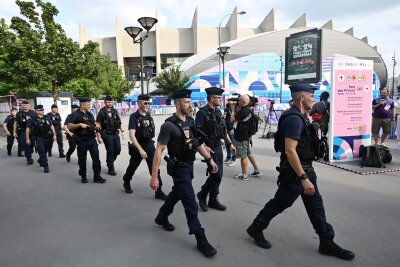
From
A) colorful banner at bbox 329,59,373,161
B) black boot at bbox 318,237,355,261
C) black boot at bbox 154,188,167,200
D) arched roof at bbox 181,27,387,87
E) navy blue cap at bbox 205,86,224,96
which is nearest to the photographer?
black boot at bbox 318,237,355,261

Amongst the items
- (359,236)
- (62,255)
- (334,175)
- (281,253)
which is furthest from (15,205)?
(334,175)

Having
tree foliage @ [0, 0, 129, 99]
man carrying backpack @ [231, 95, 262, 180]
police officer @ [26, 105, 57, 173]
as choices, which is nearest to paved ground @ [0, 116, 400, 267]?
man carrying backpack @ [231, 95, 262, 180]

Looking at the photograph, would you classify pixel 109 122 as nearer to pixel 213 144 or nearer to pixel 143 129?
pixel 143 129

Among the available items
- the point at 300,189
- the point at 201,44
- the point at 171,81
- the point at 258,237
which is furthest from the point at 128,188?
the point at 201,44

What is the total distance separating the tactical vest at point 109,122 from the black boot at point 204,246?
171 inches

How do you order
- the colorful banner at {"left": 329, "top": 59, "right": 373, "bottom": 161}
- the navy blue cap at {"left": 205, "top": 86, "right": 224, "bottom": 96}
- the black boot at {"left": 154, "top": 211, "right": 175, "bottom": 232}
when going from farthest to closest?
the colorful banner at {"left": 329, "top": 59, "right": 373, "bottom": 161} < the navy blue cap at {"left": 205, "top": 86, "right": 224, "bottom": 96} < the black boot at {"left": 154, "top": 211, "right": 175, "bottom": 232}

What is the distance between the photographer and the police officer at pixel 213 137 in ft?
14.4

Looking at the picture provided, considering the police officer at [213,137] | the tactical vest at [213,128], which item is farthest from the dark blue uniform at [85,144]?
the tactical vest at [213,128]

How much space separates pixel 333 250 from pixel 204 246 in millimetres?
1297

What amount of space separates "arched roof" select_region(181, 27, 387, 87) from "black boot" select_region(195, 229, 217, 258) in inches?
1957

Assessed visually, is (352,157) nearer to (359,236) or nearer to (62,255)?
(359,236)

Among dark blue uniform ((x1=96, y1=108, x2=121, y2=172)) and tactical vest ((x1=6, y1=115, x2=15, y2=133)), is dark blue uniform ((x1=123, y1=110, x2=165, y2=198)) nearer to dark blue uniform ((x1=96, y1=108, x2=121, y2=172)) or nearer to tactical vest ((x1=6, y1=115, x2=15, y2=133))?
dark blue uniform ((x1=96, y1=108, x2=121, y2=172))

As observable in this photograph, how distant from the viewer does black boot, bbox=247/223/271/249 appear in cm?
330

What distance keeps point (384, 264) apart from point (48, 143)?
7.79 meters
